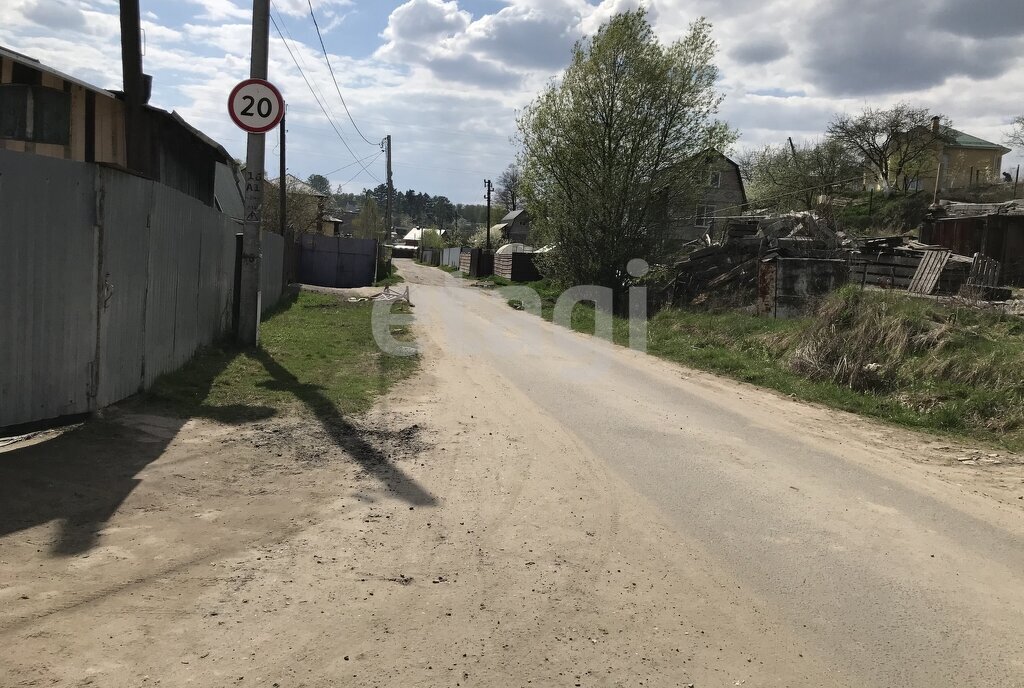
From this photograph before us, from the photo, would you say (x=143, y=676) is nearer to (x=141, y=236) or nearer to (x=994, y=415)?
(x=141, y=236)

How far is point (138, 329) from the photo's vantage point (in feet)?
22.6

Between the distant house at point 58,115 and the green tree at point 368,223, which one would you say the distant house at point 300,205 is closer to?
the distant house at point 58,115

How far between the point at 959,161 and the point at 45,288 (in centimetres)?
6783

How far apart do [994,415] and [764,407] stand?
252 cm

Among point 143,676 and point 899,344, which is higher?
point 899,344

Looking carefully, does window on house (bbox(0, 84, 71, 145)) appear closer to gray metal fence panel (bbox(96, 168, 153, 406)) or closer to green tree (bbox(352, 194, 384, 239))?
gray metal fence panel (bbox(96, 168, 153, 406))

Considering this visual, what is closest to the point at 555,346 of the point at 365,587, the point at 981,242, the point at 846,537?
the point at 846,537

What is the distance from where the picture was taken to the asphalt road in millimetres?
3381

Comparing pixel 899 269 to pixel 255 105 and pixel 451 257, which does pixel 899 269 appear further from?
pixel 451 257

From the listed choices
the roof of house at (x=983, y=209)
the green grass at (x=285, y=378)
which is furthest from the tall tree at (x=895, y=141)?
the green grass at (x=285, y=378)

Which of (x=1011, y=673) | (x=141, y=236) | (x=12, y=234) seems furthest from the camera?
(x=141, y=236)

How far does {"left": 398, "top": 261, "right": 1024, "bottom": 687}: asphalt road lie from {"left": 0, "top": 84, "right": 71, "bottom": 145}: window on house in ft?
29.1

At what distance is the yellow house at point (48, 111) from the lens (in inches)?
441

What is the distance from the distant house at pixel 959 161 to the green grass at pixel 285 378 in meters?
50.3
